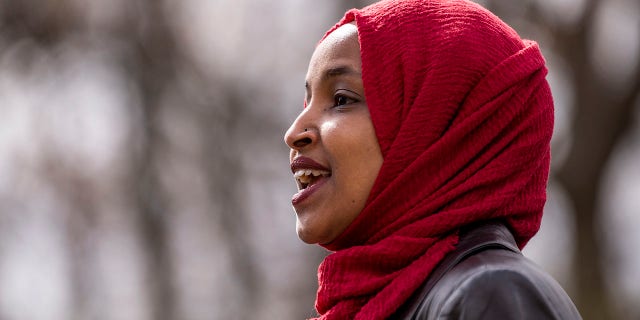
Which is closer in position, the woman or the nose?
the woman

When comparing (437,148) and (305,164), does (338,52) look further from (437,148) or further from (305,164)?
(437,148)

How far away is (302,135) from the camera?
318 centimetres

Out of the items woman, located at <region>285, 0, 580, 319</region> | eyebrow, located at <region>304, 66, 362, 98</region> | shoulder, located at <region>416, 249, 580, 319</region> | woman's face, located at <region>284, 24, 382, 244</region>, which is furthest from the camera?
eyebrow, located at <region>304, 66, 362, 98</region>

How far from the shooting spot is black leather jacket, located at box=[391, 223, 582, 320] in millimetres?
2533

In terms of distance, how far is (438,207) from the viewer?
2951mm

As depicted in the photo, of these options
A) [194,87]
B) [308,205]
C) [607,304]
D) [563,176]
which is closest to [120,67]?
[194,87]

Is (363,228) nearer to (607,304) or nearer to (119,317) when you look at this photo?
(607,304)

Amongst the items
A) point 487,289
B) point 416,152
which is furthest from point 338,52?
point 487,289

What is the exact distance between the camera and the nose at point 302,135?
10.4ft

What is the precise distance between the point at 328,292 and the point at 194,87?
11887 mm

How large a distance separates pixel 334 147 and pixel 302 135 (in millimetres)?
113

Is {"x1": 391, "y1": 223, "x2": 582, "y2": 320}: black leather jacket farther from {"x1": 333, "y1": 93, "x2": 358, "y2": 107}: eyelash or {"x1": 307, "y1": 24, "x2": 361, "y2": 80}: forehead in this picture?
{"x1": 307, "y1": 24, "x2": 361, "y2": 80}: forehead

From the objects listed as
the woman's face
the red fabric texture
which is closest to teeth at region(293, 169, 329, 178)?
the woman's face

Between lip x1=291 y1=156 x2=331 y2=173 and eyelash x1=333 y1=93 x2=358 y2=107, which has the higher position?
eyelash x1=333 y1=93 x2=358 y2=107
